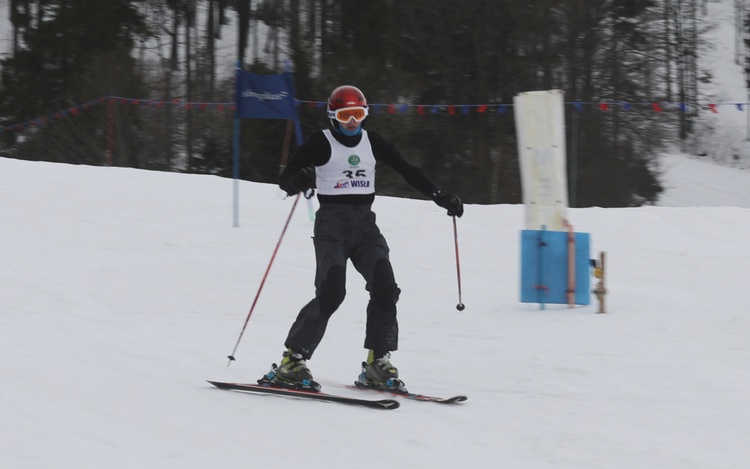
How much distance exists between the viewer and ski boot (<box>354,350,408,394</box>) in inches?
207

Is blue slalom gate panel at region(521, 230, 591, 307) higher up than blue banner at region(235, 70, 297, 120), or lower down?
lower down

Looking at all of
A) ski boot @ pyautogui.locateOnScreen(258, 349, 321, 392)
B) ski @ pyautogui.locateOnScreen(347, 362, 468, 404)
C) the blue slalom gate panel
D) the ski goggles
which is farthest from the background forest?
ski boot @ pyautogui.locateOnScreen(258, 349, 321, 392)

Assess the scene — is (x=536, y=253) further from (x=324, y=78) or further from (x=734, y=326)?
(x=324, y=78)

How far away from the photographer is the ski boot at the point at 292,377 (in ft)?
16.8

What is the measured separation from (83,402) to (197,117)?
1982cm

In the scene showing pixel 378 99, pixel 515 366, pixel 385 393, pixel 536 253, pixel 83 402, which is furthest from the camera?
pixel 378 99

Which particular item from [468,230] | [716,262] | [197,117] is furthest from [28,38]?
[716,262]

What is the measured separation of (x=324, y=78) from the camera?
23250 mm

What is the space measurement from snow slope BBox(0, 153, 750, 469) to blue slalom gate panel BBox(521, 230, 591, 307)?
15 centimetres

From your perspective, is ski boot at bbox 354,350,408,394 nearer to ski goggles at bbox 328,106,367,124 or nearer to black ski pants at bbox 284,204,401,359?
black ski pants at bbox 284,204,401,359

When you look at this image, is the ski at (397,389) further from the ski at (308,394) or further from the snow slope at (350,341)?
the ski at (308,394)

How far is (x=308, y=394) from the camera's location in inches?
198

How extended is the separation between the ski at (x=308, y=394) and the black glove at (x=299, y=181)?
1005mm

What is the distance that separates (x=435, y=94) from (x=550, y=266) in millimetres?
17910
